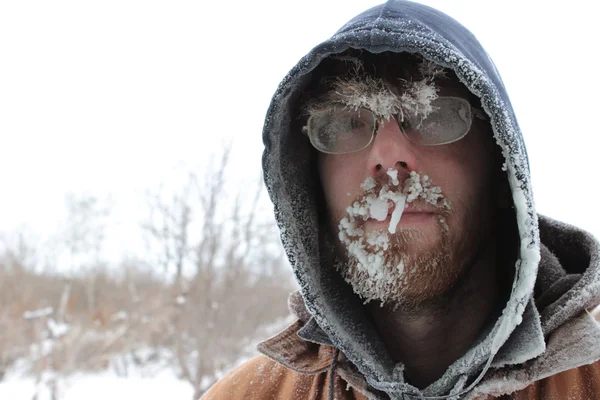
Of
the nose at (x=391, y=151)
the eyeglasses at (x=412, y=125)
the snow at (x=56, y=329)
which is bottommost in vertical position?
the snow at (x=56, y=329)

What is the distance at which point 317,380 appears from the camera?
52.6 inches

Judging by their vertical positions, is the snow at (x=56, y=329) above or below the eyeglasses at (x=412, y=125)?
below

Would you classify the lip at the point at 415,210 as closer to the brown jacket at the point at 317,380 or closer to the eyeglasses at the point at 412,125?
the eyeglasses at the point at 412,125

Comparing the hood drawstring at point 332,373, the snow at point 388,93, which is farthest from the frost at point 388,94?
the hood drawstring at point 332,373

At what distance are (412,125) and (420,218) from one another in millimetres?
277

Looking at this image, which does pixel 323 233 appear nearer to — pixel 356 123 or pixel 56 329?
pixel 356 123

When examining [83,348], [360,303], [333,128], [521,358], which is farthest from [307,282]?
[83,348]

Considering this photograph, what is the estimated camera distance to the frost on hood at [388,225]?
121 centimetres

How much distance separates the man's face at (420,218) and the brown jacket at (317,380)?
25 centimetres

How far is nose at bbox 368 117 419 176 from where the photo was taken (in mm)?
1229

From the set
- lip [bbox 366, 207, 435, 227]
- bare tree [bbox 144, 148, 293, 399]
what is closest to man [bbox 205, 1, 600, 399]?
lip [bbox 366, 207, 435, 227]

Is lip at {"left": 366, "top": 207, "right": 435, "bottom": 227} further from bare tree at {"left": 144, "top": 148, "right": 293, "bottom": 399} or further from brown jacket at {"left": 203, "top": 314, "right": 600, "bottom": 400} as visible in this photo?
bare tree at {"left": 144, "top": 148, "right": 293, "bottom": 399}

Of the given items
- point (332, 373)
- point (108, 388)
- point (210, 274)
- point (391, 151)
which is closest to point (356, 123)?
point (391, 151)

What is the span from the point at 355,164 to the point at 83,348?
70.0ft
